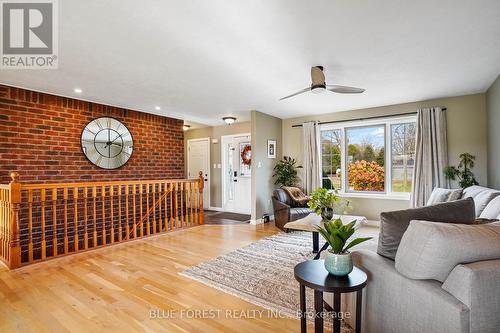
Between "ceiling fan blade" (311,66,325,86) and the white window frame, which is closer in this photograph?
→ "ceiling fan blade" (311,66,325,86)

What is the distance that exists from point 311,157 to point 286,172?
2.12ft

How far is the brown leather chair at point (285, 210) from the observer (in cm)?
465

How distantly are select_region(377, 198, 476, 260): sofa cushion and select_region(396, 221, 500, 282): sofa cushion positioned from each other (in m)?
0.20

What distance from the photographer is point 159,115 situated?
5785 mm

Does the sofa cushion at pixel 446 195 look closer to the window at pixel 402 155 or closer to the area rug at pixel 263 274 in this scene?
the window at pixel 402 155

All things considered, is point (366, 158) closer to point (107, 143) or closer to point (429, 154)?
point (429, 154)

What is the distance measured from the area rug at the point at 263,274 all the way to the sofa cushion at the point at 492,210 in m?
1.61

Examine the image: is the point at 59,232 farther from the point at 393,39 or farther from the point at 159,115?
the point at 393,39

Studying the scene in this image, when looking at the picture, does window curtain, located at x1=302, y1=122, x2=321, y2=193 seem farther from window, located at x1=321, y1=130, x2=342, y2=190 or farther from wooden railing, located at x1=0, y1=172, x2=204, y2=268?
wooden railing, located at x1=0, y1=172, x2=204, y2=268

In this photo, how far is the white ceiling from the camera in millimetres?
2066

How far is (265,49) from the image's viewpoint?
2738mm

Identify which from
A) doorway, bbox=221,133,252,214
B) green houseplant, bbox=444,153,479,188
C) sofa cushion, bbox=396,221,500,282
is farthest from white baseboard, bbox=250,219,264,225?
sofa cushion, bbox=396,221,500,282

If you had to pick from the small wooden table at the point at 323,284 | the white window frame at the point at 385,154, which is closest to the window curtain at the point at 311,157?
the white window frame at the point at 385,154

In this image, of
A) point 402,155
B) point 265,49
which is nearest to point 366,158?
point 402,155
